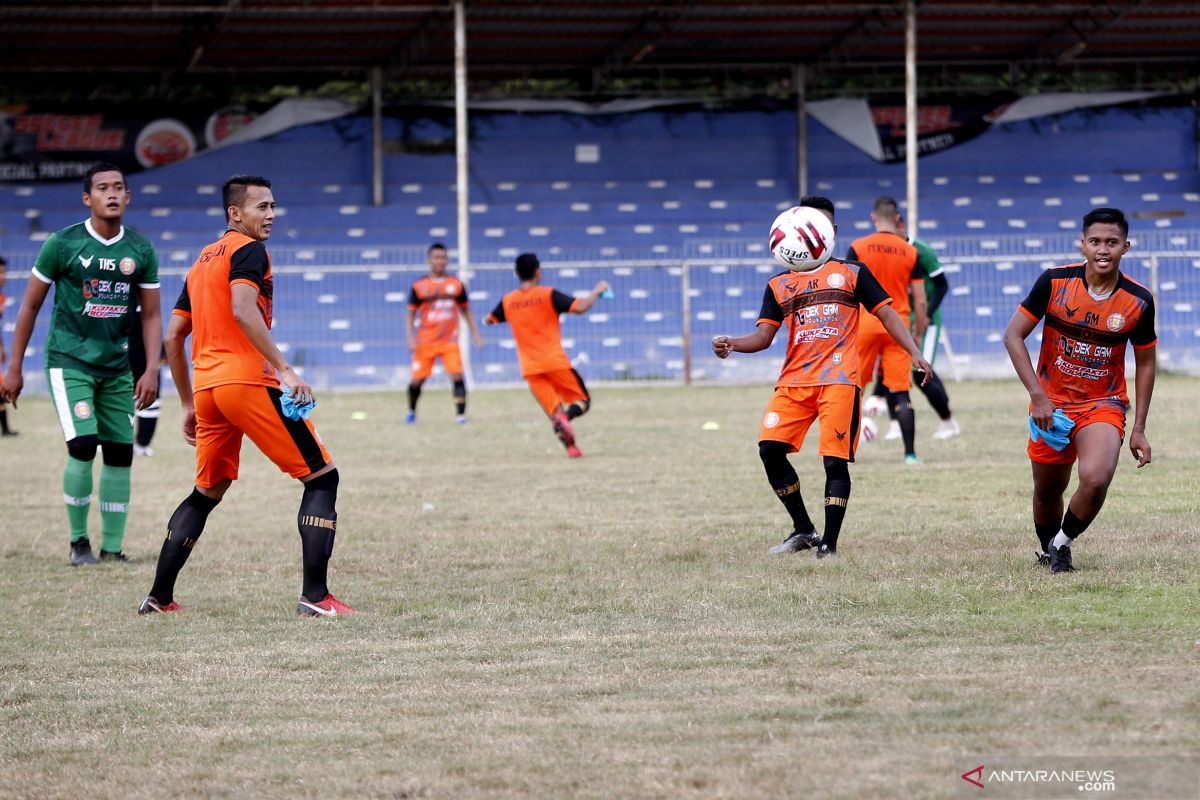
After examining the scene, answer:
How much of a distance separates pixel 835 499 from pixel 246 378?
126 inches

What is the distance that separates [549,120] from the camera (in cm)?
3538

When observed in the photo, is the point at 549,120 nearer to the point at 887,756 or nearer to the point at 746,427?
the point at 746,427

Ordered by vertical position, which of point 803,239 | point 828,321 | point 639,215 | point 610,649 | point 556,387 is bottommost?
point 610,649

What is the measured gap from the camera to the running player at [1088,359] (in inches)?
267

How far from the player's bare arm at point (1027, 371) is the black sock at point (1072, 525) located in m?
0.44

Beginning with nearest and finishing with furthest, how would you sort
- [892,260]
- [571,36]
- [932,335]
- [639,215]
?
[892,260], [932,335], [571,36], [639,215]

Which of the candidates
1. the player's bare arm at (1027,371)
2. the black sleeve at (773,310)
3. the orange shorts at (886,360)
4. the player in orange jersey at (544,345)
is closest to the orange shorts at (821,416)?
the black sleeve at (773,310)

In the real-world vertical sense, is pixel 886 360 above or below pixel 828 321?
below

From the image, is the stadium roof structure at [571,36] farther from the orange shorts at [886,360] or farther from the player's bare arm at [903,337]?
the player's bare arm at [903,337]

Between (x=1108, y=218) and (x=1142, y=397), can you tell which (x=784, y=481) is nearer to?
(x=1142, y=397)

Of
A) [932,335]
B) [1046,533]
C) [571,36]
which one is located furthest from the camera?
[571,36]

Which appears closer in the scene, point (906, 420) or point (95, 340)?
point (95, 340)

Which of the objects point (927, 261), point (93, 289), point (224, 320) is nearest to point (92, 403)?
point (93, 289)

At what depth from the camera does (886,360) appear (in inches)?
496
